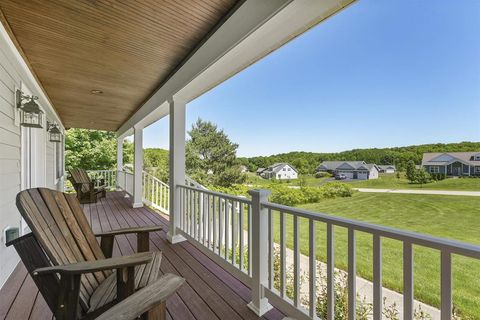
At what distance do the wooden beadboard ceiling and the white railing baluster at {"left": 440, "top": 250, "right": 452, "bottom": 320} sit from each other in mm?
2154

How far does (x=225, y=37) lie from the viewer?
231 cm

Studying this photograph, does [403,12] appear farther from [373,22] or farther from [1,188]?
[1,188]

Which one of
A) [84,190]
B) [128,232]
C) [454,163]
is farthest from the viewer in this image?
[84,190]

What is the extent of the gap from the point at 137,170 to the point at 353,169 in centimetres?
572

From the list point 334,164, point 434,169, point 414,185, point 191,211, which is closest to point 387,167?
point 414,185

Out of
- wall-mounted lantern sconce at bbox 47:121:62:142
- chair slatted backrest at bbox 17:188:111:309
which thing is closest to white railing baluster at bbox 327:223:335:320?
chair slatted backrest at bbox 17:188:111:309

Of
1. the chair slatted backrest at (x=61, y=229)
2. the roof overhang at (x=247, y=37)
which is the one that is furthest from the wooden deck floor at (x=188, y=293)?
the roof overhang at (x=247, y=37)

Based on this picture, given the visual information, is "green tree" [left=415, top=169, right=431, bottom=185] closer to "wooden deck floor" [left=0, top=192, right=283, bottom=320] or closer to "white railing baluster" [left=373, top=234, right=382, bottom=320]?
"white railing baluster" [left=373, top=234, right=382, bottom=320]

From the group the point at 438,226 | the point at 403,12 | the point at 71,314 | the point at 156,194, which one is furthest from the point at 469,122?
the point at 156,194

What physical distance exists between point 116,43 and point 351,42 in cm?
456

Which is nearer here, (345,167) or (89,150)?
(345,167)

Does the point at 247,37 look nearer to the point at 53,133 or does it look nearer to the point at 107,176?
the point at 53,133

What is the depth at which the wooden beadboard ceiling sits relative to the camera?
2105mm

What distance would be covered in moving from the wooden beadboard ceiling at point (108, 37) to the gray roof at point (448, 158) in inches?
75.3
